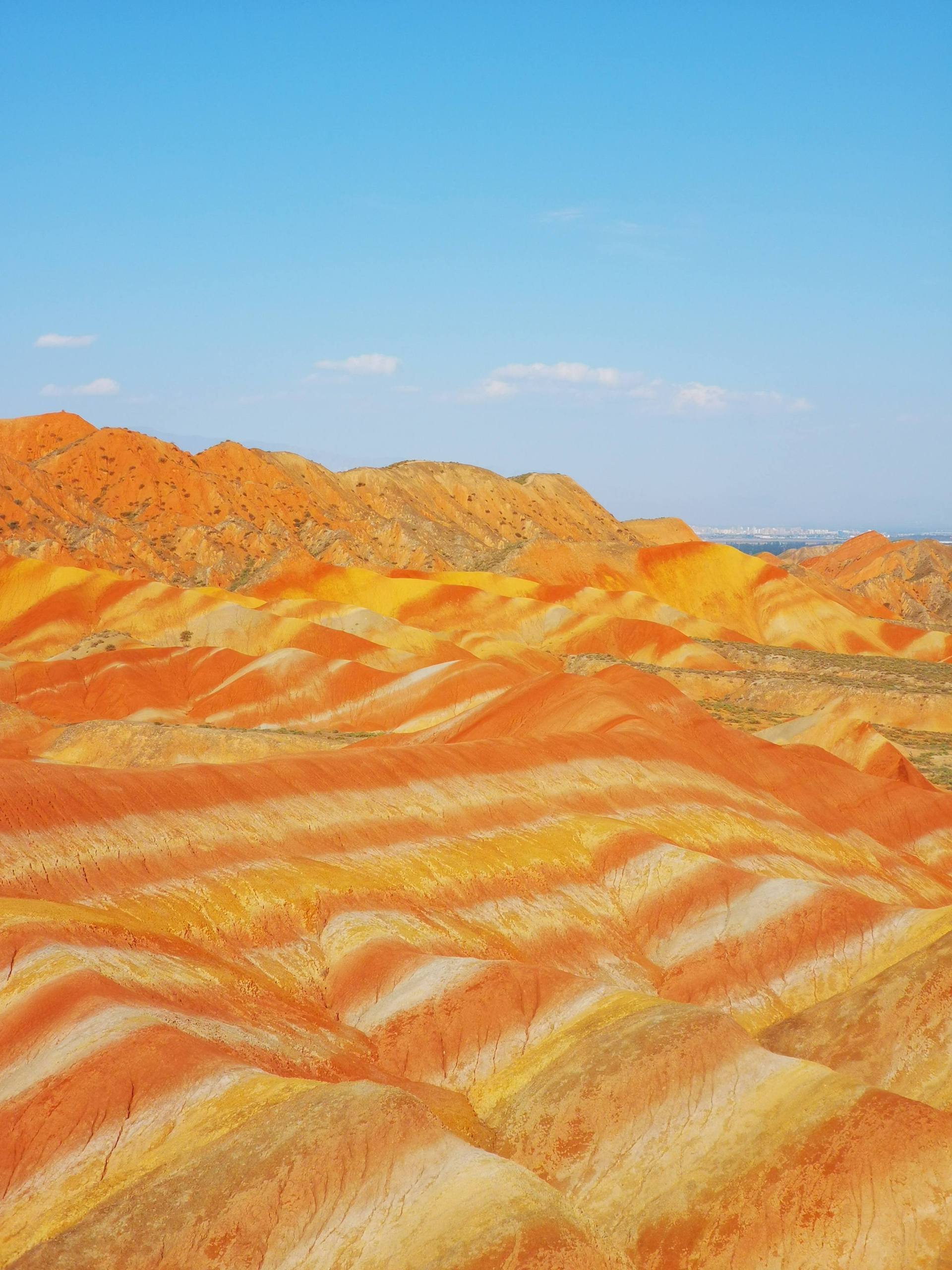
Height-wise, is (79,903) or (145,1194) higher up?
(79,903)

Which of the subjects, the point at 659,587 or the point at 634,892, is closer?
the point at 634,892

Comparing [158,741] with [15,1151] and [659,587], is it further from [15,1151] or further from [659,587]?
[659,587]

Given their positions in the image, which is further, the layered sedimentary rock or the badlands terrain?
the layered sedimentary rock

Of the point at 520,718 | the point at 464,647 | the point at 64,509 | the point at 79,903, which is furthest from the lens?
the point at 64,509

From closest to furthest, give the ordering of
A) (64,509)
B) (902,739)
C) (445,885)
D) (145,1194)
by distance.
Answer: (145,1194), (445,885), (902,739), (64,509)

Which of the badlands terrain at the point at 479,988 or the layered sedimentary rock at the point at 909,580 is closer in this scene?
the badlands terrain at the point at 479,988

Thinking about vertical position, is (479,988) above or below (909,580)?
below

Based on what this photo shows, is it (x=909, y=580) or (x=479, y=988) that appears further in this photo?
(x=909, y=580)

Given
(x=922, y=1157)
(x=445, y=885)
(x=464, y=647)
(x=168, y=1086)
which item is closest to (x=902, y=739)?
(x=464, y=647)
